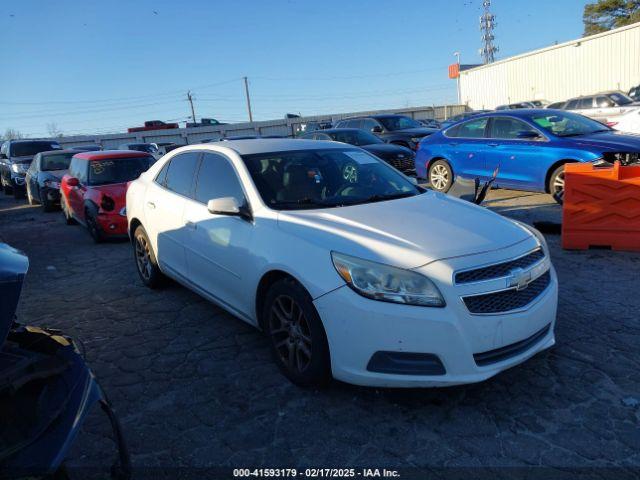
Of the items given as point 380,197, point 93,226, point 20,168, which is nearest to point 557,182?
point 380,197

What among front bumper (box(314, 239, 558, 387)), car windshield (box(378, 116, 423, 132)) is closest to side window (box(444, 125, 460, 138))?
car windshield (box(378, 116, 423, 132))

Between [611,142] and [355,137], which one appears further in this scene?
[355,137]

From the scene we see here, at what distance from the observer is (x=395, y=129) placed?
596 inches

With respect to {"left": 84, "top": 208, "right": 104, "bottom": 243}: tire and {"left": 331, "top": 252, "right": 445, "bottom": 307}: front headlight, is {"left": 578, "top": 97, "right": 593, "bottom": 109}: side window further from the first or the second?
{"left": 331, "top": 252, "right": 445, "bottom": 307}: front headlight

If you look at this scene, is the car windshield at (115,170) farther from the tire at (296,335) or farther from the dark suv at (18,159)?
the dark suv at (18,159)

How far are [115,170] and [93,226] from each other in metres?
1.18

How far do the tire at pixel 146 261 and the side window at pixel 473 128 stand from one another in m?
6.62

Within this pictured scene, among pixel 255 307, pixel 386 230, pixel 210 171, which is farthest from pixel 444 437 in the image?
pixel 210 171

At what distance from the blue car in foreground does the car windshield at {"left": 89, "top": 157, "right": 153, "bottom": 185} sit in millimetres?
5763

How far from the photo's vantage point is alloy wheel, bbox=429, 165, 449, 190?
989 cm

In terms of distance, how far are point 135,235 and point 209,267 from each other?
199cm

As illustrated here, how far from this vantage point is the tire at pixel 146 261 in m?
5.19

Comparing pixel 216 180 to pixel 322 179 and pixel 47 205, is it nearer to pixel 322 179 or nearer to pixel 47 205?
pixel 322 179

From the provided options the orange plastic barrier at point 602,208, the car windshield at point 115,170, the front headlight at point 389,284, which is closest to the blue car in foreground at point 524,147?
the orange plastic barrier at point 602,208
